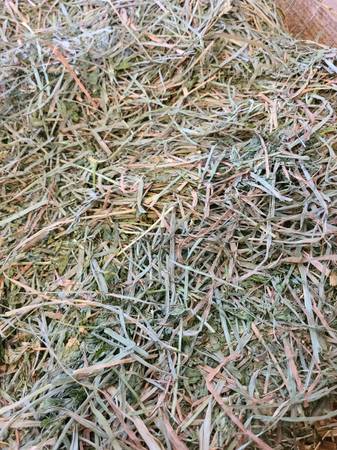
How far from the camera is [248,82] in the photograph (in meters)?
1.37

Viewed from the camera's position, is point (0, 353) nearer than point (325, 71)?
Yes

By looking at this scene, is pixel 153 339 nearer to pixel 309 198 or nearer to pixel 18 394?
pixel 18 394

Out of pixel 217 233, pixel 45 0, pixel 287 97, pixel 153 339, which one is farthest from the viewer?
pixel 45 0

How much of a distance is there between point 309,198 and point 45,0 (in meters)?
0.89

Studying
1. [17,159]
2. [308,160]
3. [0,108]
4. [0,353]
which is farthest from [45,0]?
[0,353]

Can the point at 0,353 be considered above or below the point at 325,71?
below

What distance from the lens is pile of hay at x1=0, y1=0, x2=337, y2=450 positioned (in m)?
0.95

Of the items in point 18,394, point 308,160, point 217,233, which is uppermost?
point 308,160

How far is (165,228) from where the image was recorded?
3.64 ft

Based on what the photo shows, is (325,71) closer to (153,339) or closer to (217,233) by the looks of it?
(217,233)

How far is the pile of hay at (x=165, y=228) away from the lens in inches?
37.4

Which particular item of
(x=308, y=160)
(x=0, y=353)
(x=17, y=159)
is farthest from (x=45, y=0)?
(x=0, y=353)

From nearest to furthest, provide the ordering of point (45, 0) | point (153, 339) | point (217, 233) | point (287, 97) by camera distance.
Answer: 1. point (153, 339)
2. point (217, 233)
3. point (287, 97)
4. point (45, 0)

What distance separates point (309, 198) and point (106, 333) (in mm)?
448
